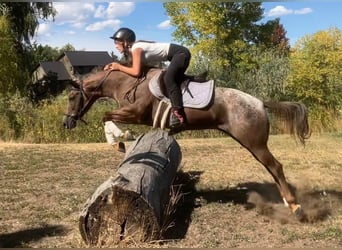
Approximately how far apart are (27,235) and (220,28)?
27.9 meters

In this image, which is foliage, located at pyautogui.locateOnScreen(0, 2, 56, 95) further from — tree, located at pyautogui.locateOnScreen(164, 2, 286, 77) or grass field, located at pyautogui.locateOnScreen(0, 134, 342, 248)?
grass field, located at pyautogui.locateOnScreen(0, 134, 342, 248)

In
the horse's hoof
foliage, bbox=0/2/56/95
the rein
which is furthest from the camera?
foliage, bbox=0/2/56/95

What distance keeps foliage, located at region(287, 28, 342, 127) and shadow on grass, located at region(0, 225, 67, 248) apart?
17877 mm

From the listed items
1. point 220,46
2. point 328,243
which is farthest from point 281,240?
point 220,46

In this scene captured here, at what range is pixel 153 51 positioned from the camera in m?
6.42

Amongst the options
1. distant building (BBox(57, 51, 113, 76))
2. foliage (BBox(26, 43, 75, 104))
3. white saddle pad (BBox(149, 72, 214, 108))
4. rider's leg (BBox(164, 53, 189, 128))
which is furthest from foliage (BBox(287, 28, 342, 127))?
distant building (BBox(57, 51, 113, 76))

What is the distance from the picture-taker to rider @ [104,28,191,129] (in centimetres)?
632

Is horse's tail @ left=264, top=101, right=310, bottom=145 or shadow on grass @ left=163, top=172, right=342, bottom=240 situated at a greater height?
horse's tail @ left=264, top=101, right=310, bottom=145

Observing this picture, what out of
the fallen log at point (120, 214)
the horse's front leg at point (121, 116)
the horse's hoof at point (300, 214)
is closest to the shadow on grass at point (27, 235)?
the fallen log at point (120, 214)

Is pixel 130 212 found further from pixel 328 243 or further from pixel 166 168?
pixel 328 243

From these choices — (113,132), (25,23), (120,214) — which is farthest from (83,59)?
(120,214)

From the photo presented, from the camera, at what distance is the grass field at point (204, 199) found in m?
5.58

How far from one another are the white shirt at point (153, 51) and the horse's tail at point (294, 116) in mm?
1747

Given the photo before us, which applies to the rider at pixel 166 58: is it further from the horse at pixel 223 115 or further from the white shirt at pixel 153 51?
the horse at pixel 223 115
